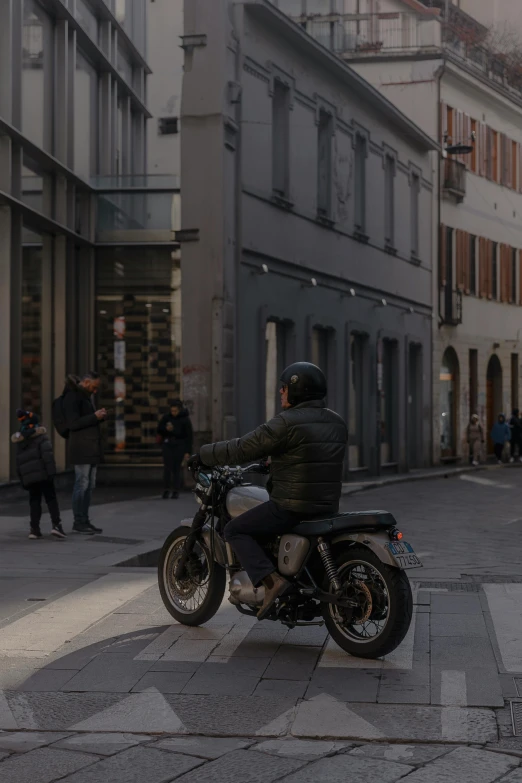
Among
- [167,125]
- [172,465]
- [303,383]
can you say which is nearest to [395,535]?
[303,383]

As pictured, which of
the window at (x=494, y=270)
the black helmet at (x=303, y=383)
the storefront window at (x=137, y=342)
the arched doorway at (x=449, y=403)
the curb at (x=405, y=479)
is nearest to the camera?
the black helmet at (x=303, y=383)

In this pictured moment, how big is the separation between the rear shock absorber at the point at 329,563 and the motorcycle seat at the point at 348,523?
0.21 feet

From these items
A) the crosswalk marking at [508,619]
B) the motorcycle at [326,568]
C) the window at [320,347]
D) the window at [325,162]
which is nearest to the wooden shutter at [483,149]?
the window at [325,162]

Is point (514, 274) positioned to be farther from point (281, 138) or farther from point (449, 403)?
point (281, 138)

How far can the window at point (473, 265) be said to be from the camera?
4094 cm

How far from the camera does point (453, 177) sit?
127 feet

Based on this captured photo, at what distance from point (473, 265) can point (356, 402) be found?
39.0 ft

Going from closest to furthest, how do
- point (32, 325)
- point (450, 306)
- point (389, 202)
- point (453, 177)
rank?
point (32, 325)
point (389, 202)
point (453, 177)
point (450, 306)

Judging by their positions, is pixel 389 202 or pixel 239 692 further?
pixel 389 202

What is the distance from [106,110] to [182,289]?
4.06 meters

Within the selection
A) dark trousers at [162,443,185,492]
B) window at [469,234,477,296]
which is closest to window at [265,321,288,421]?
dark trousers at [162,443,185,492]

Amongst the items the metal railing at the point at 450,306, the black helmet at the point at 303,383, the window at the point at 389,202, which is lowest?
the black helmet at the point at 303,383

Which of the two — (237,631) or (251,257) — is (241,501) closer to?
(237,631)

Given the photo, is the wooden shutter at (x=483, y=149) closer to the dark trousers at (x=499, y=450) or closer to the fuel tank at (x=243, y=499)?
the dark trousers at (x=499, y=450)
